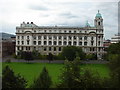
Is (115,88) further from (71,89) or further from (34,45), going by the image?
(34,45)

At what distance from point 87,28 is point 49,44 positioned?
11.1 meters

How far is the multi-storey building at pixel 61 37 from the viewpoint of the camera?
2581 inches

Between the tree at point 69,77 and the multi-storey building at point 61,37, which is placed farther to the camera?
the multi-storey building at point 61,37

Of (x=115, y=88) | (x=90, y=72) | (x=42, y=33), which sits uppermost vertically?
(x=42, y=33)

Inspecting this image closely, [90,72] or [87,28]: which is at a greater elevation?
[87,28]

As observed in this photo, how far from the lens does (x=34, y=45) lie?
66875 millimetres

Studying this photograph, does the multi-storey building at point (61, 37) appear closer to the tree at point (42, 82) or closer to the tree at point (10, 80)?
the tree at point (42, 82)

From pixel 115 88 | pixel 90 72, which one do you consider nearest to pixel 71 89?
pixel 90 72

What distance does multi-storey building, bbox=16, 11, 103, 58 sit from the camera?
6556 cm

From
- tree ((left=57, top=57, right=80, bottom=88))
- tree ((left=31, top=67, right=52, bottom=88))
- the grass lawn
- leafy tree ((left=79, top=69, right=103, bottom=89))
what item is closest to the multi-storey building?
the grass lawn

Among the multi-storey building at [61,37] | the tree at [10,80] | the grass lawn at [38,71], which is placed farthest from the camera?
the multi-storey building at [61,37]

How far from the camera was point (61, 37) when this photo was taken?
66062mm

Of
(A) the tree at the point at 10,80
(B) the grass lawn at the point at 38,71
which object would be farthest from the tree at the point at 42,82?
(B) the grass lawn at the point at 38,71

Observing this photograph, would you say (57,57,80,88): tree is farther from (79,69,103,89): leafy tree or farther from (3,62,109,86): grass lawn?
(3,62,109,86): grass lawn
